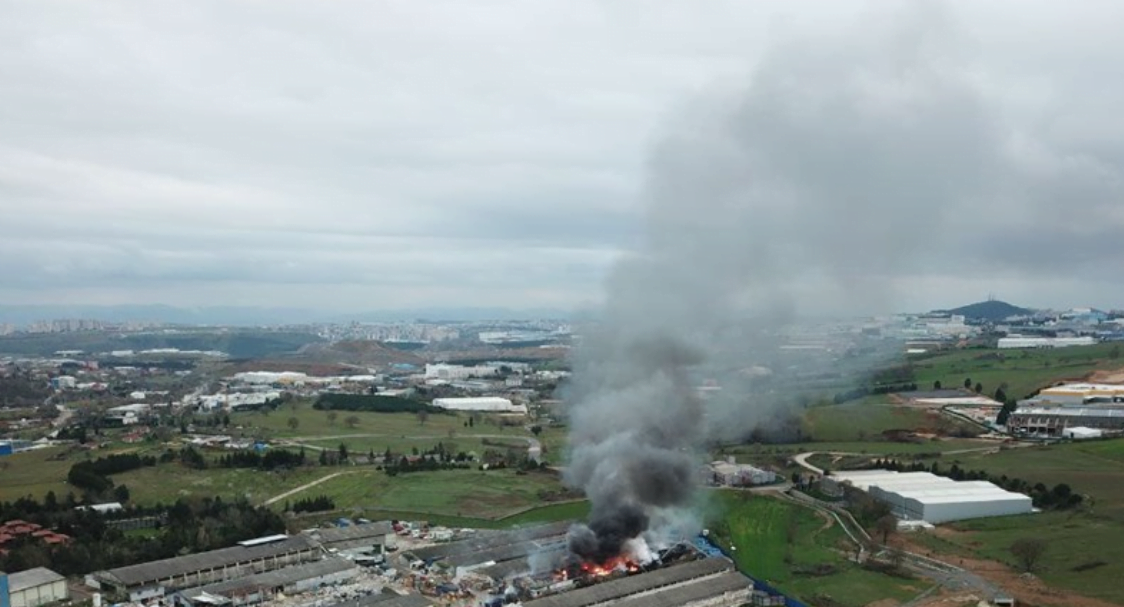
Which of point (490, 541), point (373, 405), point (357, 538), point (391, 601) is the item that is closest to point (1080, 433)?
point (490, 541)

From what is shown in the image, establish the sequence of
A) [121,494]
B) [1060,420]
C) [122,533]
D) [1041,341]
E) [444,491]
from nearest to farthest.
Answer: [122,533], [121,494], [444,491], [1060,420], [1041,341]

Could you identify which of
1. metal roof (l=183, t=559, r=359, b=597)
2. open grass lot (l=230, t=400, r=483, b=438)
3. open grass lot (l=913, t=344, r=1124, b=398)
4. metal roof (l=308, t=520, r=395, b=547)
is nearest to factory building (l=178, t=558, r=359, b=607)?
metal roof (l=183, t=559, r=359, b=597)

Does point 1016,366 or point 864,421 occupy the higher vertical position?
point 1016,366

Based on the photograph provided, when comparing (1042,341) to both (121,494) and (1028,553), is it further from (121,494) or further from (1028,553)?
(121,494)

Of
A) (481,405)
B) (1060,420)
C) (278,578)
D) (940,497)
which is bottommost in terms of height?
(278,578)

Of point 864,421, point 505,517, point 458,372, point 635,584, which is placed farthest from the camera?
point 458,372

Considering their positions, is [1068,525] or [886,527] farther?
[1068,525]
